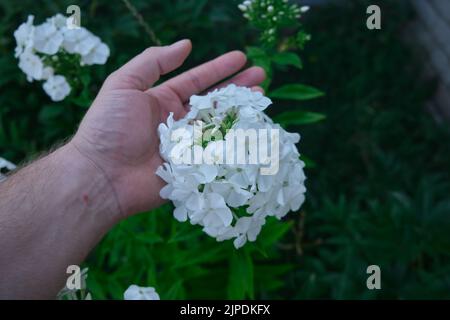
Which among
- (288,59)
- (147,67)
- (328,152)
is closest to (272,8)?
(288,59)

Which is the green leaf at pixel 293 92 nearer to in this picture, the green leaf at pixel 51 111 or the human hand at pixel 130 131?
the human hand at pixel 130 131

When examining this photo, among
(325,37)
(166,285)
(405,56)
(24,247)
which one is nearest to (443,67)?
(405,56)

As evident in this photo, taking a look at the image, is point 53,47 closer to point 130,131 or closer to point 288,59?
point 130,131

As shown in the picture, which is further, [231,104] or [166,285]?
[166,285]

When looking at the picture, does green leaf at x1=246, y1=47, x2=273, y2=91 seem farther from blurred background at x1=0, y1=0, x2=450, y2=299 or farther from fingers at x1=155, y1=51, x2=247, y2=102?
blurred background at x1=0, y1=0, x2=450, y2=299

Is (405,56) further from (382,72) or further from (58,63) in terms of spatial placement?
(58,63)

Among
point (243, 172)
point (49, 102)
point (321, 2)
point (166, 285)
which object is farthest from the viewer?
point (321, 2)
